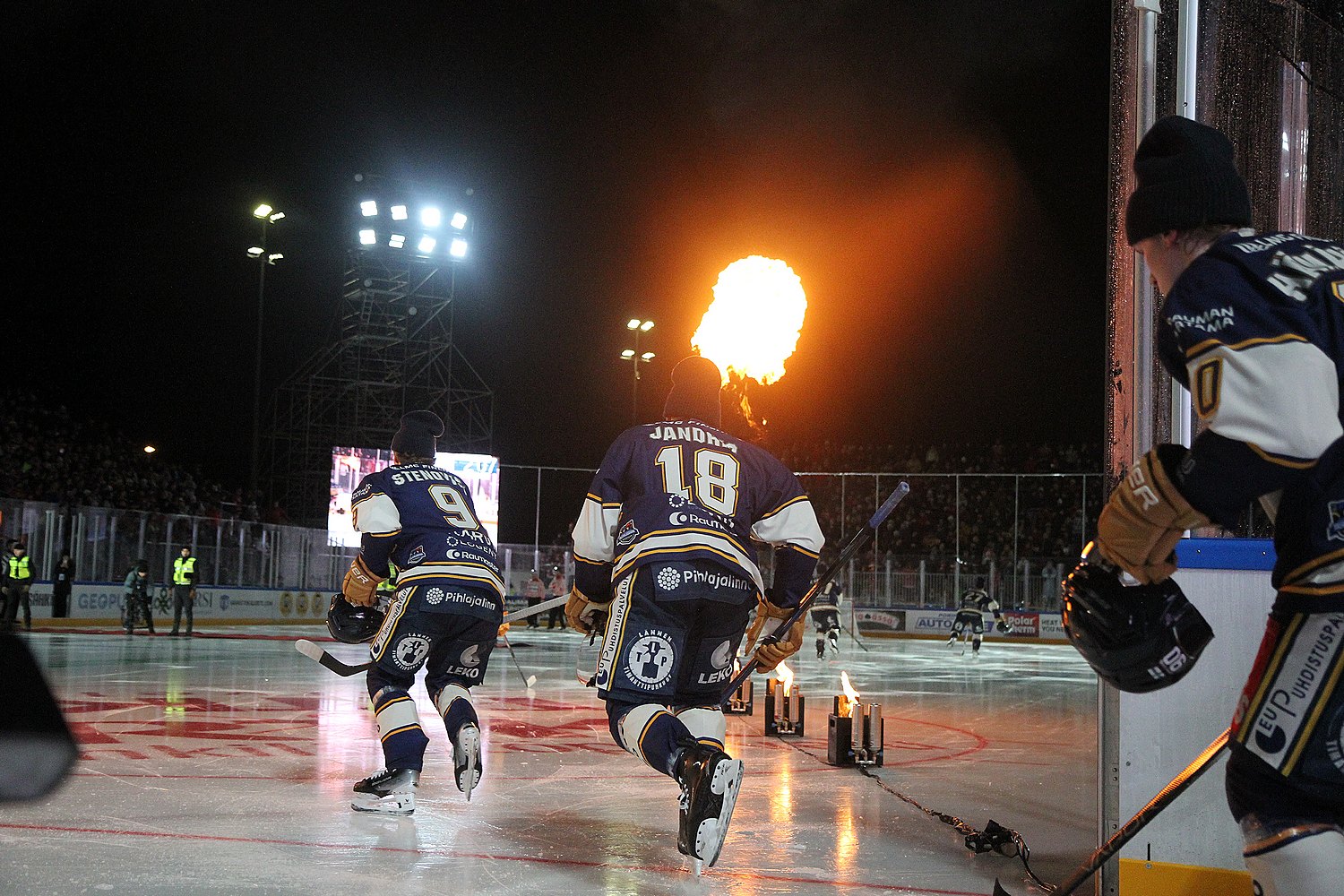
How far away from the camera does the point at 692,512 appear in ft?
13.8

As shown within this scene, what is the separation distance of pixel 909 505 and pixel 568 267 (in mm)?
12773

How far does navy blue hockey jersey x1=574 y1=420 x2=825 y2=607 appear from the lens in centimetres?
418

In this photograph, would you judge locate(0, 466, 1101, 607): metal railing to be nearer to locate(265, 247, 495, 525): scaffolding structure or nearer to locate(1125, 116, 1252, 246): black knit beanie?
locate(265, 247, 495, 525): scaffolding structure

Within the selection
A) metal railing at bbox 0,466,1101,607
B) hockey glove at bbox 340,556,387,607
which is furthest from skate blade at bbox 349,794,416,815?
metal railing at bbox 0,466,1101,607

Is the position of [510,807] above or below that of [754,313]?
below

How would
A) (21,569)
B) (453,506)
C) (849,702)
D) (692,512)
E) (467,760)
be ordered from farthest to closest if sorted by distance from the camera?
(21,569) → (849,702) → (453,506) → (467,760) → (692,512)

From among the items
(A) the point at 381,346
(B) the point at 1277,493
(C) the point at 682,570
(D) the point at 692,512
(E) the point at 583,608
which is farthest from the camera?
(A) the point at 381,346

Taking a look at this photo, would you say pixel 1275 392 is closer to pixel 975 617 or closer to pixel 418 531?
pixel 418 531

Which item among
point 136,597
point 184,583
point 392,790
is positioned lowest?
point 136,597

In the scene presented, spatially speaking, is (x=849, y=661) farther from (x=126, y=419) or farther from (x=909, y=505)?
(x=126, y=419)

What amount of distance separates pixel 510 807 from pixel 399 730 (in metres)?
0.64

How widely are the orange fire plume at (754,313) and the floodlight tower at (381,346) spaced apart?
1572 centimetres

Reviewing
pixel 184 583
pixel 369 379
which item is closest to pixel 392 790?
pixel 184 583

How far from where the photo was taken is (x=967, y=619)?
23.7m
